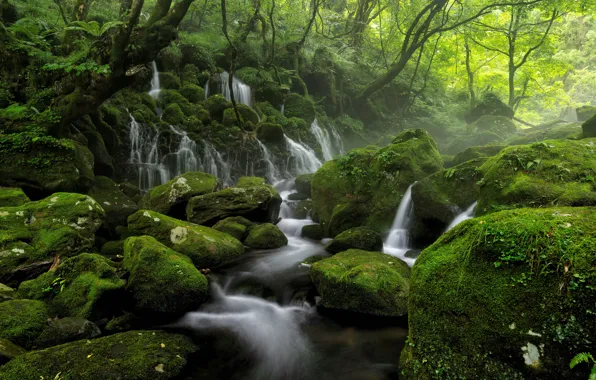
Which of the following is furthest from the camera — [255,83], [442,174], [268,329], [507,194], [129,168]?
[255,83]

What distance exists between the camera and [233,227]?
8.76 metres

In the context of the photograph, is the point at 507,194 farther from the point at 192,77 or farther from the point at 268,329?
the point at 192,77

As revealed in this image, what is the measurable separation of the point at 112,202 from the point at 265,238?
4.74m

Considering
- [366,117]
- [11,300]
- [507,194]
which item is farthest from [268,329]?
[366,117]

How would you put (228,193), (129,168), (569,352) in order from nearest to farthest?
(569,352) → (228,193) → (129,168)

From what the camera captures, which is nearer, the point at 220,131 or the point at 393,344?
the point at 393,344

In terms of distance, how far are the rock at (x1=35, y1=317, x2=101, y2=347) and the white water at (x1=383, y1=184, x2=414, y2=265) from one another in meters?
6.30

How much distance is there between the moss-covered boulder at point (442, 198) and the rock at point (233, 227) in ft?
14.9

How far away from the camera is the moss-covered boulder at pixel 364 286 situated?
16.3 feet

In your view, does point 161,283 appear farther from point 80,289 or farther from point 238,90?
point 238,90

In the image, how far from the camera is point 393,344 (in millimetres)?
4309

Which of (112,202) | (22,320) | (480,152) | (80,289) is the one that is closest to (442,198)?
(480,152)

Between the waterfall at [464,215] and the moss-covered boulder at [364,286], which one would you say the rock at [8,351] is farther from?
the waterfall at [464,215]

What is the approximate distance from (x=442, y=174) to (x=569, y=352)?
6183mm
